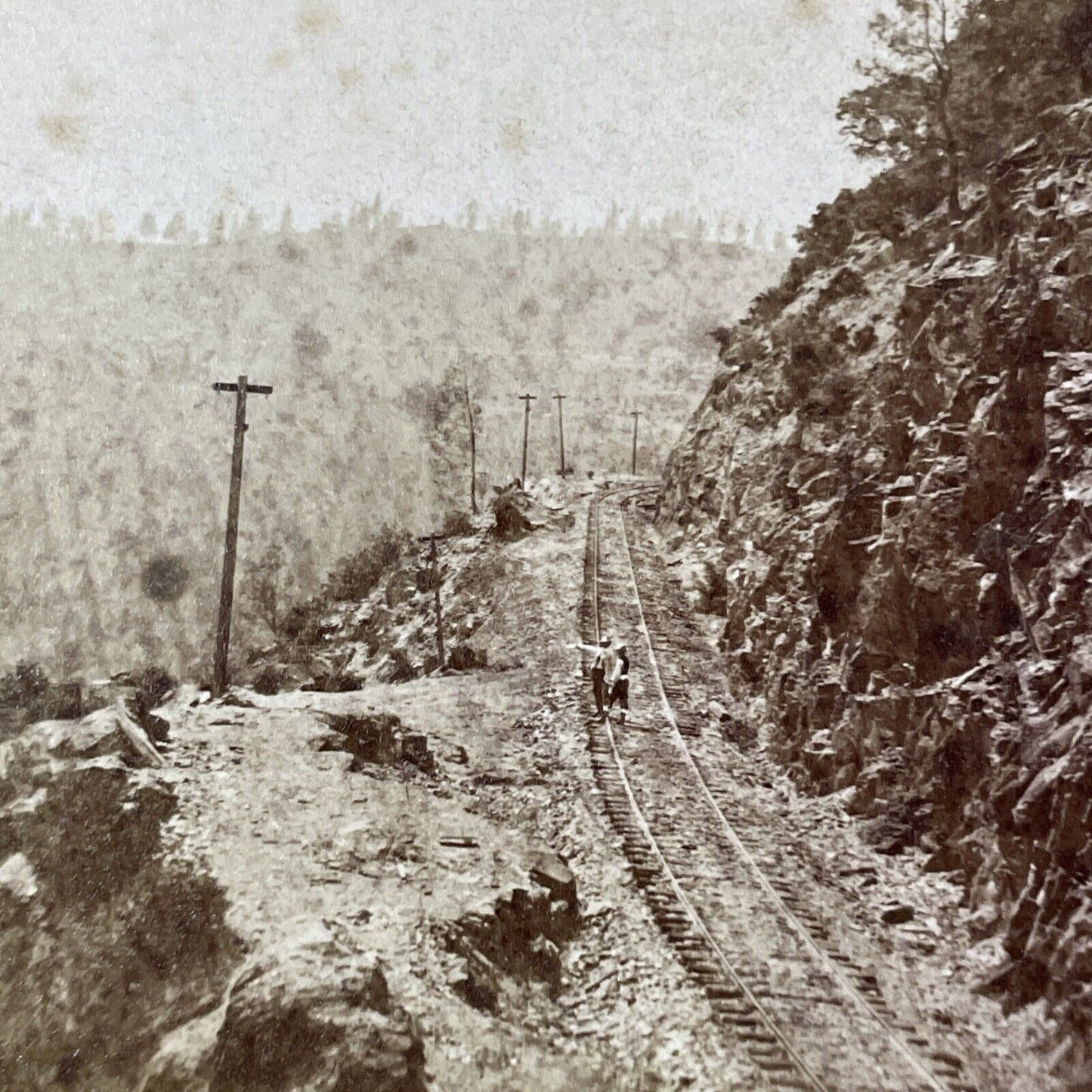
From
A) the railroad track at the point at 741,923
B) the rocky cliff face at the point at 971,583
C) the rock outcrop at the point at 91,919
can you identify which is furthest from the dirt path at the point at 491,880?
the rocky cliff face at the point at 971,583

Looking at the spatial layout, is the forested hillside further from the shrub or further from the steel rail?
the steel rail

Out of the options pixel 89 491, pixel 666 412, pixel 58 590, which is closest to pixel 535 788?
pixel 58 590

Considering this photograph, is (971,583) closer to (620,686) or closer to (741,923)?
(741,923)

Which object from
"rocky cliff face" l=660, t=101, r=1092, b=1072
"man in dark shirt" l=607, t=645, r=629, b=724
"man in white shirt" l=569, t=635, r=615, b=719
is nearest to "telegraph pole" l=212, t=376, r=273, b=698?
"man in white shirt" l=569, t=635, r=615, b=719

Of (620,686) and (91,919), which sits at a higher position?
(620,686)

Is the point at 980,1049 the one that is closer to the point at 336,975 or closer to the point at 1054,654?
the point at 1054,654

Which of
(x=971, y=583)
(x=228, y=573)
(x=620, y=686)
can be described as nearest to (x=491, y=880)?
(x=620, y=686)
